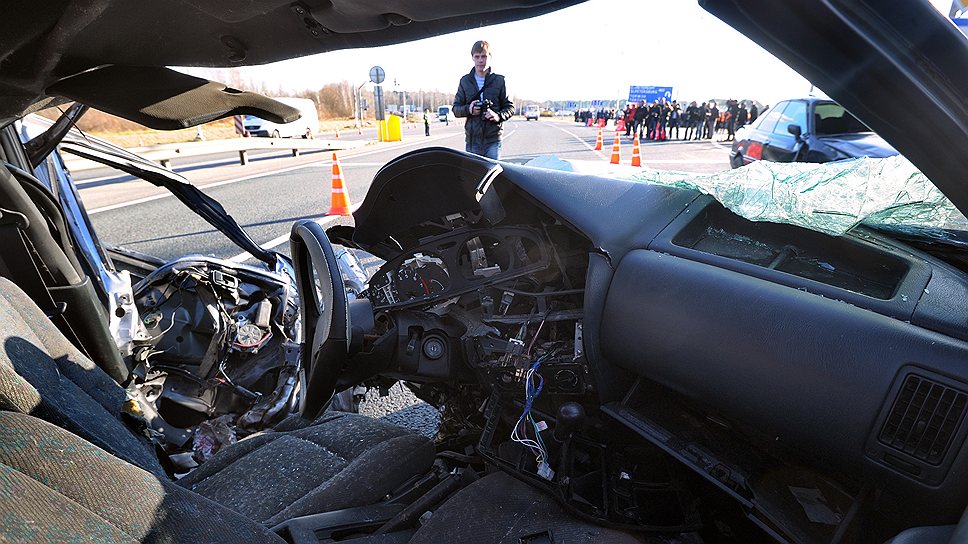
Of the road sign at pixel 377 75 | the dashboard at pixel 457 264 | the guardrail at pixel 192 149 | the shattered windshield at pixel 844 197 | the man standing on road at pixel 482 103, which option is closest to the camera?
the shattered windshield at pixel 844 197

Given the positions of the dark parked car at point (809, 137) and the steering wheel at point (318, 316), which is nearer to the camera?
the steering wheel at point (318, 316)

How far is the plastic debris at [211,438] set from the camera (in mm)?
2557

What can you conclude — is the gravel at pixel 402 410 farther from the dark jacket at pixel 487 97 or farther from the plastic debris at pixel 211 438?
the dark jacket at pixel 487 97

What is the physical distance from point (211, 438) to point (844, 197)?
2.91 metres

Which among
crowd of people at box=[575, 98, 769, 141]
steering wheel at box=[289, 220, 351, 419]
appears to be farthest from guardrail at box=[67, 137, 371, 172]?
crowd of people at box=[575, 98, 769, 141]

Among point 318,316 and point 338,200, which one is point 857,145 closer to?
point 338,200

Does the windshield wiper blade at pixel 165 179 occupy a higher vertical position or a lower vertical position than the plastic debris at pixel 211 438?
higher

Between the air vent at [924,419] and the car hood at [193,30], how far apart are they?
3.73 ft

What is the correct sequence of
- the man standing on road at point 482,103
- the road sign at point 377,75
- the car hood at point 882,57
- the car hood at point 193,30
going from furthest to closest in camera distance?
the road sign at point 377,75 < the man standing on road at point 482,103 < the car hood at point 193,30 < the car hood at point 882,57

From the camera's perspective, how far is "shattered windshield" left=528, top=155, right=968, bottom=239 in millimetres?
1592

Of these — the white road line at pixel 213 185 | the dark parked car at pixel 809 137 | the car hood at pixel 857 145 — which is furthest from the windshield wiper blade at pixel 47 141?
the car hood at pixel 857 145

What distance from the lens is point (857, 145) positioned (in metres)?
6.85

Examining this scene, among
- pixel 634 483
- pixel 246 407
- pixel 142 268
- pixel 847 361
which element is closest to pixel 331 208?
pixel 142 268

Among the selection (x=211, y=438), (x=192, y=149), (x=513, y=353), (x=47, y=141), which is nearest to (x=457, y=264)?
(x=513, y=353)
